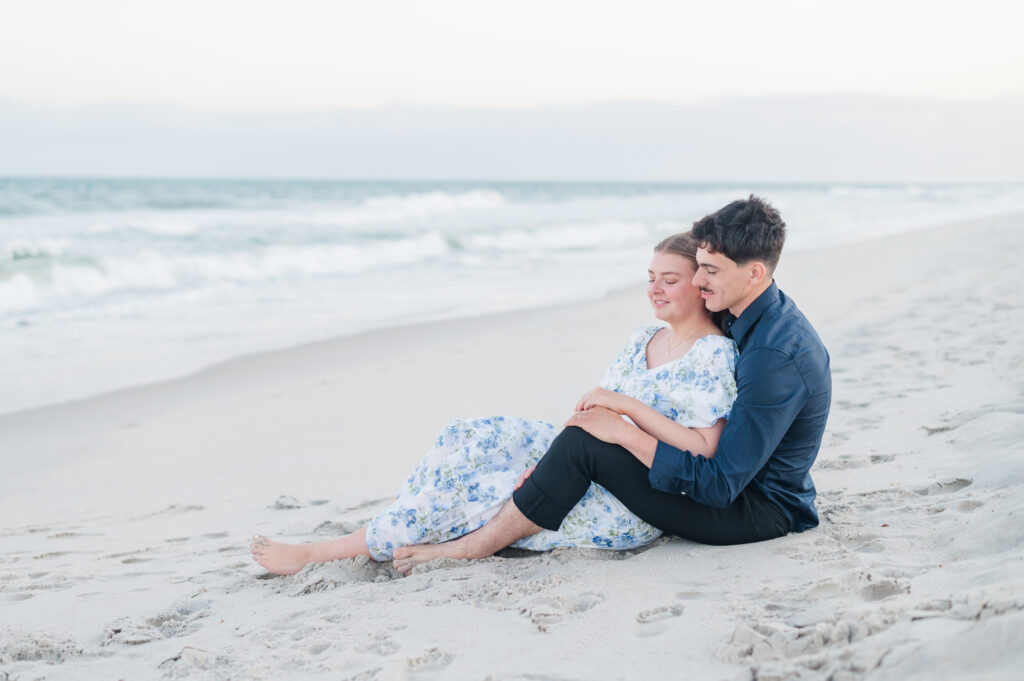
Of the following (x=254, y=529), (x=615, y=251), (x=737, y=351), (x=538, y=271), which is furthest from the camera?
(x=615, y=251)

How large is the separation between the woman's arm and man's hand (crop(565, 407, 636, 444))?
0.03m

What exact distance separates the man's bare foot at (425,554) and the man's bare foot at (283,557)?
40 cm

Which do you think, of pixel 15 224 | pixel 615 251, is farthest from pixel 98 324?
pixel 15 224

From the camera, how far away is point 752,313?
302cm

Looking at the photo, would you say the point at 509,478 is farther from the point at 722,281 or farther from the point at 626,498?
the point at 722,281

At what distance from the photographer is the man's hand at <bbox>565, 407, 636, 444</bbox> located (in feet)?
9.71

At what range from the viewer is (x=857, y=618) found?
2312mm

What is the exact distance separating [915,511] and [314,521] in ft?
8.56

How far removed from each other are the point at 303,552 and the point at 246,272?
12.6m

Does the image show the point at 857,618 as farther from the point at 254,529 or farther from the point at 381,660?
the point at 254,529

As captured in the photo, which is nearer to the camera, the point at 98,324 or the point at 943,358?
the point at 943,358

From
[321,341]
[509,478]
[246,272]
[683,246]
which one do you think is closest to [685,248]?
[683,246]

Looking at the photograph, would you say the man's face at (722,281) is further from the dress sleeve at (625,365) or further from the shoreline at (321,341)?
the shoreline at (321,341)

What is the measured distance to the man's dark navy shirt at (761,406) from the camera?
9.39ft
